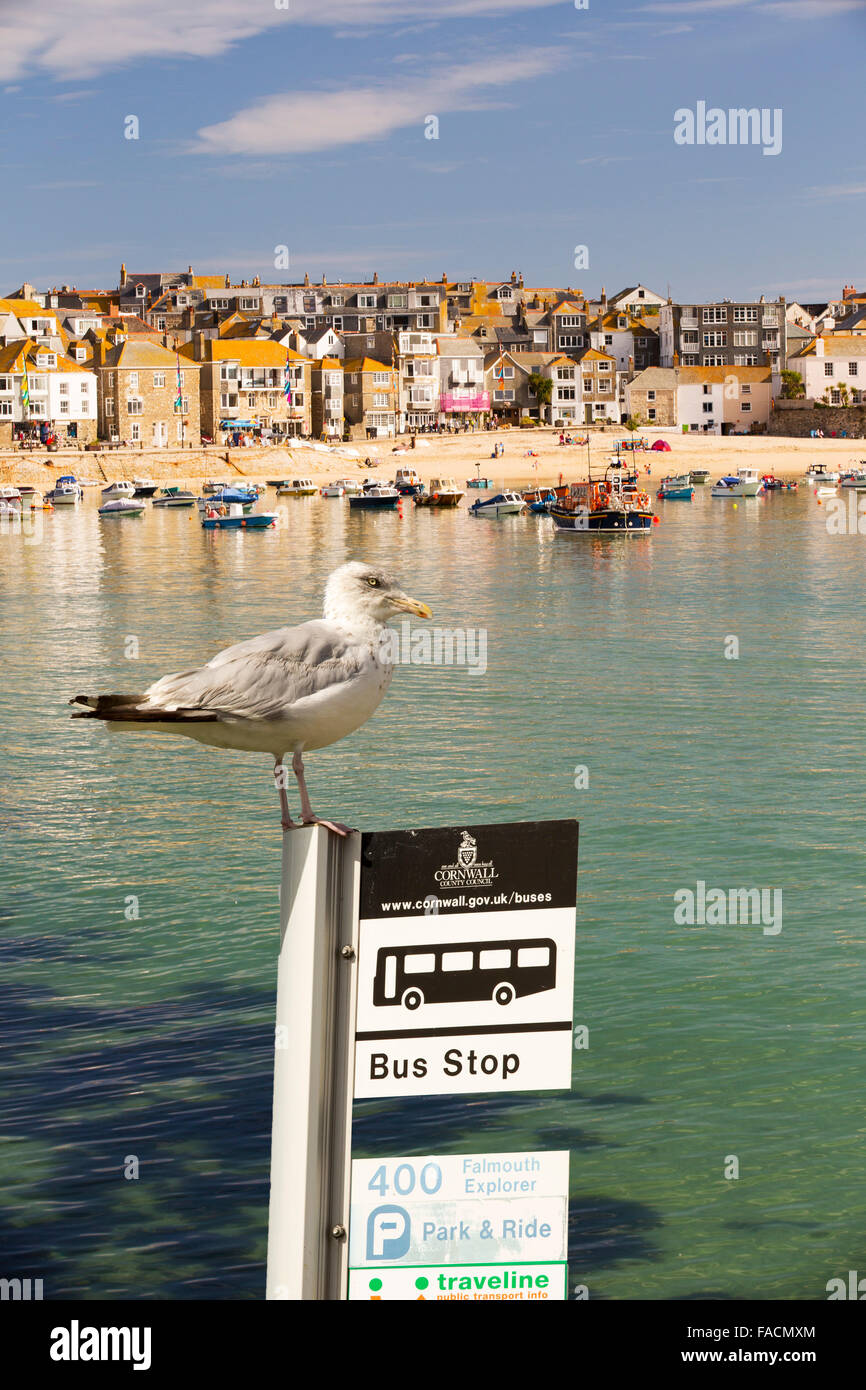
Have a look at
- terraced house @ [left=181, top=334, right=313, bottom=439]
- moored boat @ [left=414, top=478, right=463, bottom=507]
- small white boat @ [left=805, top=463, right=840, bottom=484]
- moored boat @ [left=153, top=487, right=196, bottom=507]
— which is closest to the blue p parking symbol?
moored boat @ [left=414, top=478, right=463, bottom=507]

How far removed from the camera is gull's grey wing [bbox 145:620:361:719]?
750 centimetres

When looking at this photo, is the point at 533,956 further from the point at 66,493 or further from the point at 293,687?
the point at 66,493

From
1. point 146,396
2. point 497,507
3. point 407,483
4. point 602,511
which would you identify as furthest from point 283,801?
point 146,396

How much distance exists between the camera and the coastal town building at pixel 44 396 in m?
157

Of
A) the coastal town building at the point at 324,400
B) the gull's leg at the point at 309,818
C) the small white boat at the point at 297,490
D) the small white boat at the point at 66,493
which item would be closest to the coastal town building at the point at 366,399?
the coastal town building at the point at 324,400

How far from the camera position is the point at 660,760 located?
34594 mm

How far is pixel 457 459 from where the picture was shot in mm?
159375

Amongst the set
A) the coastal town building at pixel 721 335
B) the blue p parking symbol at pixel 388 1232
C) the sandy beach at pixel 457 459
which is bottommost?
the blue p parking symbol at pixel 388 1232

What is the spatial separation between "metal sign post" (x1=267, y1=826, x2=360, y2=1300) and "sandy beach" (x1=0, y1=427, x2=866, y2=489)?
456 ft

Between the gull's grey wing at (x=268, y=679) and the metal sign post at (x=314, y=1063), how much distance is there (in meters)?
1.12

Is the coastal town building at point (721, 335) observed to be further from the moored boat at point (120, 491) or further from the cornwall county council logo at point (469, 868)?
the cornwall county council logo at point (469, 868)

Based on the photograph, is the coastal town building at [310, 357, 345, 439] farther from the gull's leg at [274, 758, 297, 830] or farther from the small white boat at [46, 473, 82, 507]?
the gull's leg at [274, 758, 297, 830]

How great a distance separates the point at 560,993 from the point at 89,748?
31.8 metres

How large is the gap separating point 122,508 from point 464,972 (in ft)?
390
